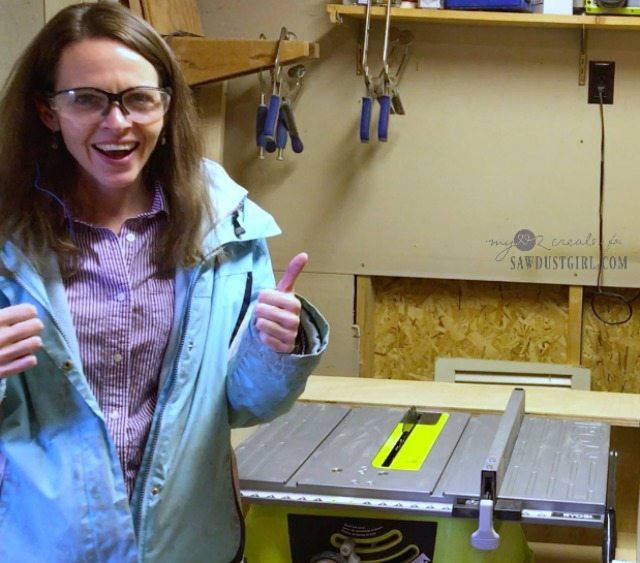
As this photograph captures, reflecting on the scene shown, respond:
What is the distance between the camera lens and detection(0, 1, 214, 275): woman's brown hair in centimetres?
112

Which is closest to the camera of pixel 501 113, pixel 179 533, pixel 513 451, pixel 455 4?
pixel 179 533

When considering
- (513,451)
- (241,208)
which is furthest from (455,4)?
(241,208)

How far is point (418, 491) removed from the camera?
1.49 m

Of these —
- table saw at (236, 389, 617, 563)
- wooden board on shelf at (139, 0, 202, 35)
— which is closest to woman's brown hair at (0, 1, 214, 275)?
table saw at (236, 389, 617, 563)

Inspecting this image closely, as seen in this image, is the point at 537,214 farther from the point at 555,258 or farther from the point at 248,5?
the point at 248,5

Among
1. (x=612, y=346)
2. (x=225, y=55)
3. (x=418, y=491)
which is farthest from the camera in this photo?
(x=612, y=346)

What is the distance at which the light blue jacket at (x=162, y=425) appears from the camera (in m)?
1.09

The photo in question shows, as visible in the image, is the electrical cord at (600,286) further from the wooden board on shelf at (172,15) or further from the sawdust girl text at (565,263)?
the wooden board on shelf at (172,15)

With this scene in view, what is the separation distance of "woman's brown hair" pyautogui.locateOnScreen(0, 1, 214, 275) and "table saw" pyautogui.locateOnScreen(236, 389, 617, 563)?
0.53 meters

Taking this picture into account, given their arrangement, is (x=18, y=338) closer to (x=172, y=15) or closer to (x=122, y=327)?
(x=122, y=327)

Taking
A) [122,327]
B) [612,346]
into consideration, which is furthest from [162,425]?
[612,346]

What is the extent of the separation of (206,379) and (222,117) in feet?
6.68

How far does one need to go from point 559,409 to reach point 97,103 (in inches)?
49.0

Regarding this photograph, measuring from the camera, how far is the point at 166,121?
3.97 feet
